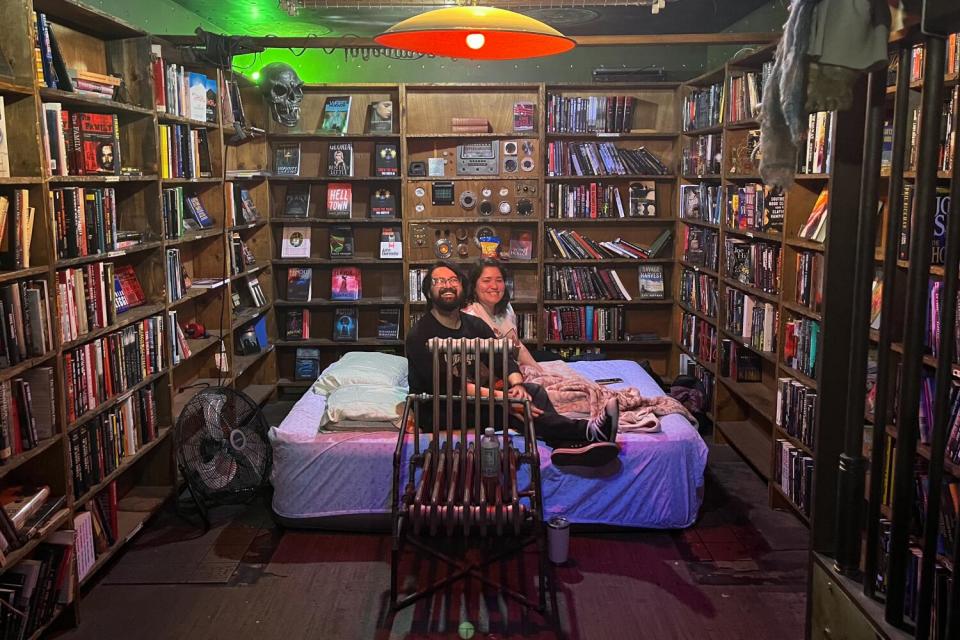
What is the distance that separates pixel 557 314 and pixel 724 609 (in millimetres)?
3294

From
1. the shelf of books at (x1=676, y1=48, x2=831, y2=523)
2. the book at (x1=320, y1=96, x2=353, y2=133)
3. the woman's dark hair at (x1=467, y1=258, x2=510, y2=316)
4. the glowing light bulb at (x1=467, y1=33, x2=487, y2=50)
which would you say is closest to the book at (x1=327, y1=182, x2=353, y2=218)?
the book at (x1=320, y1=96, x2=353, y2=133)

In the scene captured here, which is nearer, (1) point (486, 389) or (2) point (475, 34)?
(2) point (475, 34)

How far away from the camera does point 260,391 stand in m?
6.08

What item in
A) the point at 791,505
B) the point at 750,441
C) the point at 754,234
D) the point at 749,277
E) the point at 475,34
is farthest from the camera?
the point at 750,441

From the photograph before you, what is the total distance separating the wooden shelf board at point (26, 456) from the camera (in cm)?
282

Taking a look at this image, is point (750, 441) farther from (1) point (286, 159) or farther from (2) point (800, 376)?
(1) point (286, 159)

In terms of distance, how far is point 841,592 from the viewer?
1735 millimetres

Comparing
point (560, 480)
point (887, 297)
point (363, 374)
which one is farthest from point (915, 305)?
point (363, 374)

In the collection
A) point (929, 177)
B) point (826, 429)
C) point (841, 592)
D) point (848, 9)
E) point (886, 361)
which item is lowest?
point (841, 592)

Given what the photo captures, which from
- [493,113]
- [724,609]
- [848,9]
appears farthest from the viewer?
[493,113]

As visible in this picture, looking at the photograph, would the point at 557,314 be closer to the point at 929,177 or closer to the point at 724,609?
the point at 724,609

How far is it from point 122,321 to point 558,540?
2.04m

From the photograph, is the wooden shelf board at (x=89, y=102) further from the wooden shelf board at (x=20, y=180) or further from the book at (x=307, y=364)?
the book at (x=307, y=364)

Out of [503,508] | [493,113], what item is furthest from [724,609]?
[493,113]
